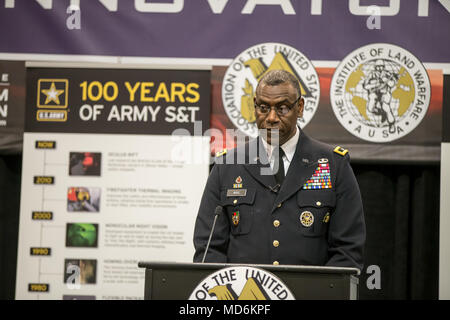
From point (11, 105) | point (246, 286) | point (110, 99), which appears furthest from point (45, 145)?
point (246, 286)

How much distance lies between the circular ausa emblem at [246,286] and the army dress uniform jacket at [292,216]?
62cm

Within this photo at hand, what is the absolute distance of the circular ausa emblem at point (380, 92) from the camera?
3650 mm

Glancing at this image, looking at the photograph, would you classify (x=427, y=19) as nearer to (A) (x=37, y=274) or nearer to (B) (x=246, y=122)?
(B) (x=246, y=122)

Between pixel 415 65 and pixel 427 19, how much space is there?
1.05ft

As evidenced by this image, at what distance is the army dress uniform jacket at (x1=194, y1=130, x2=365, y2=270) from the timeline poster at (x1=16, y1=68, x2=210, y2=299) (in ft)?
4.23

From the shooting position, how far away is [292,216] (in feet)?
7.53

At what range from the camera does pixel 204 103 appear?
3.71 meters

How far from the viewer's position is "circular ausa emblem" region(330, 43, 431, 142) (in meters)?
3.65

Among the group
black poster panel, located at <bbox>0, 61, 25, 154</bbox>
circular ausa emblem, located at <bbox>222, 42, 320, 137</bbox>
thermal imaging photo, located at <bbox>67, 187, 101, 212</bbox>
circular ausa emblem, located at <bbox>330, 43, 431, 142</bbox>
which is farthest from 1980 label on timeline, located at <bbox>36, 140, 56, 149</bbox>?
circular ausa emblem, located at <bbox>330, 43, 431, 142</bbox>

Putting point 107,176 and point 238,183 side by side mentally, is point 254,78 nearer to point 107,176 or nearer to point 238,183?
point 107,176

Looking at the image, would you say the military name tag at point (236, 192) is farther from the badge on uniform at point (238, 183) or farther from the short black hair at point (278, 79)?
the short black hair at point (278, 79)

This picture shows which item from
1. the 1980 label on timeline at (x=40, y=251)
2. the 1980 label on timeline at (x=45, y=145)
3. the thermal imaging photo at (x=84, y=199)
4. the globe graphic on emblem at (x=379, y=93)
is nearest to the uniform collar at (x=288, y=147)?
the globe graphic on emblem at (x=379, y=93)

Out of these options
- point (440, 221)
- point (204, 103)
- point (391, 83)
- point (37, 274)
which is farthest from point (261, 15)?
point (37, 274)

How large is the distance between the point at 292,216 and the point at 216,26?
6.22 ft
